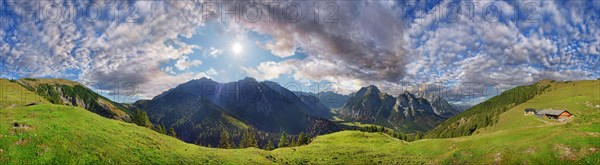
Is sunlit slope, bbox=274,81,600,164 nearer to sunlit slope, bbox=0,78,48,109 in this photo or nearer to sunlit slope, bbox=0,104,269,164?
sunlit slope, bbox=0,104,269,164

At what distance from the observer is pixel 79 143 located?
110 ft

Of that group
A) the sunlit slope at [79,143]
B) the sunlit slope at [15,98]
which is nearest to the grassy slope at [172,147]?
the sunlit slope at [79,143]

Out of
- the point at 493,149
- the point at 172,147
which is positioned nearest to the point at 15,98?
the point at 172,147

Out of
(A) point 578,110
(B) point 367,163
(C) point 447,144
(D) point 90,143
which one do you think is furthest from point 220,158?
(A) point 578,110

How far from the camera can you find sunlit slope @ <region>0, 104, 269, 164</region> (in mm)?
29562

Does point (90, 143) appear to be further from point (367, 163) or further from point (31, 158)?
point (367, 163)

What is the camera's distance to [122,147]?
1428 inches

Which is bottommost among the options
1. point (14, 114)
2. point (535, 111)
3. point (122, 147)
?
point (535, 111)

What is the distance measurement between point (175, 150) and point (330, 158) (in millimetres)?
26992

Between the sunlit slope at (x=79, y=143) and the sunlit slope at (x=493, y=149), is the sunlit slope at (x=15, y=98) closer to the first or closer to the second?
the sunlit slope at (x=79, y=143)

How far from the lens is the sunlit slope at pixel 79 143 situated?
29.6 meters

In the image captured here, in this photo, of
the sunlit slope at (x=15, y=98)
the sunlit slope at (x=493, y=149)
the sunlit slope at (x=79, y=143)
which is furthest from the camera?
the sunlit slope at (x=15, y=98)

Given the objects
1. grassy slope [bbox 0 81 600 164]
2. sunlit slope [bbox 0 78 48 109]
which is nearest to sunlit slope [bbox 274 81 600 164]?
grassy slope [bbox 0 81 600 164]

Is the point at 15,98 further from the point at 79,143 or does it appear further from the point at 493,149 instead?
the point at 493,149
